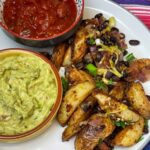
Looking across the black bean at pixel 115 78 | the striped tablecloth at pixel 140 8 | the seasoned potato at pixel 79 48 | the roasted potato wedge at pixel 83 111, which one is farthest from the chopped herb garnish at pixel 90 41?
the striped tablecloth at pixel 140 8

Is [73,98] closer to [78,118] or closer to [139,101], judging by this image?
[78,118]

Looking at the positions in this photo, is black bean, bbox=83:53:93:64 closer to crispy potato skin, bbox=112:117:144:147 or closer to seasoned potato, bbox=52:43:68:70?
seasoned potato, bbox=52:43:68:70

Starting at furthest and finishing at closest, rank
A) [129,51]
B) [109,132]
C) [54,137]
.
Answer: [129,51]
[54,137]
[109,132]

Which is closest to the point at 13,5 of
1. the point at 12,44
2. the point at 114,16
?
the point at 12,44

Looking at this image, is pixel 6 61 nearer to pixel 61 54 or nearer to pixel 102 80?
pixel 61 54

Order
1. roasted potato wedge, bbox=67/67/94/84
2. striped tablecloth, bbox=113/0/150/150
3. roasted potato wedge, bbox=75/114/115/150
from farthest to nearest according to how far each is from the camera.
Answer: striped tablecloth, bbox=113/0/150/150
roasted potato wedge, bbox=67/67/94/84
roasted potato wedge, bbox=75/114/115/150

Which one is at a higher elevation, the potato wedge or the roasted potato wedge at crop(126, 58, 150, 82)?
the roasted potato wedge at crop(126, 58, 150, 82)

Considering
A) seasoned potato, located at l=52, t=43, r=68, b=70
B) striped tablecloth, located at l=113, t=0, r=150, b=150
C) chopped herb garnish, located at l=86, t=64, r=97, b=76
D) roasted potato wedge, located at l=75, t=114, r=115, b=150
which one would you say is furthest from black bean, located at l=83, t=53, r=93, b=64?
striped tablecloth, located at l=113, t=0, r=150, b=150
